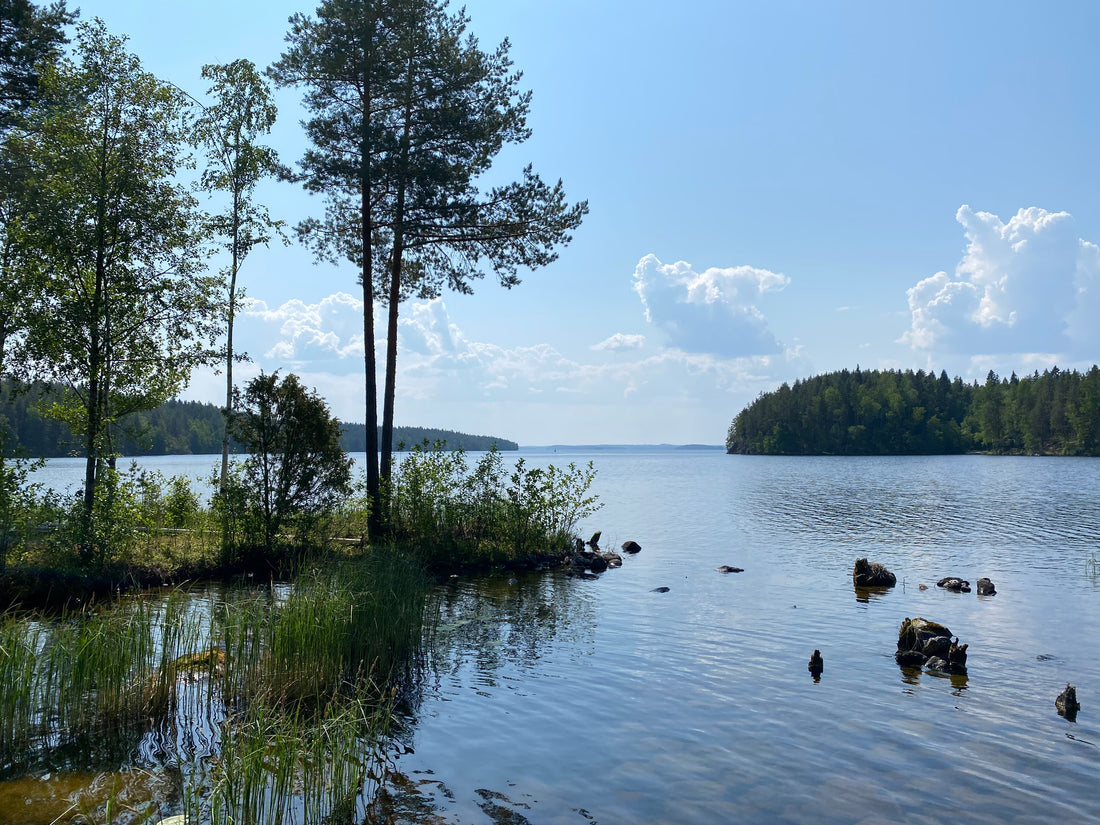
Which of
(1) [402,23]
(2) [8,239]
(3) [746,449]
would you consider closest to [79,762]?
(2) [8,239]

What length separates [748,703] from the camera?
10.9 metres

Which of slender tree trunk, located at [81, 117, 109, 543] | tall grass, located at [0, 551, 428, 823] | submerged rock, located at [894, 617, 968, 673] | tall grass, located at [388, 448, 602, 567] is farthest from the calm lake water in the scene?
slender tree trunk, located at [81, 117, 109, 543]

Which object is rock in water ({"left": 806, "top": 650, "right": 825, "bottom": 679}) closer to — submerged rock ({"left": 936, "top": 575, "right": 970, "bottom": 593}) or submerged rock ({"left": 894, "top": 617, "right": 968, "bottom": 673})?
submerged rock ({"left": 894, "top": 617, "right": 968, "bottom": 673})

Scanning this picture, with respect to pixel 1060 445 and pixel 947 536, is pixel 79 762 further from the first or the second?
pixel 1060 445

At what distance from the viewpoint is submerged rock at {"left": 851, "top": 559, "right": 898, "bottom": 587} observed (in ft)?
70.7

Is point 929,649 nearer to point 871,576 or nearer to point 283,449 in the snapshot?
point 871,576

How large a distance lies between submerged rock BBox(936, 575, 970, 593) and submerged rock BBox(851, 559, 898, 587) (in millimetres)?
1311

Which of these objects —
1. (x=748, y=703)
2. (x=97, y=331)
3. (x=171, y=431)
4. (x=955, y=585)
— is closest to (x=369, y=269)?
(x=97, y=331)

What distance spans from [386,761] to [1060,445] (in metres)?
154

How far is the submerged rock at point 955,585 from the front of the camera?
Result: 68.8ft

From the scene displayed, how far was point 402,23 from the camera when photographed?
23.0 metres

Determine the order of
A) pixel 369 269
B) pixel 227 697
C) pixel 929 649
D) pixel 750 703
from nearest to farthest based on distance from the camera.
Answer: pixel 227 697
pixel 750 703
pixel 929 649
pixel 369 269

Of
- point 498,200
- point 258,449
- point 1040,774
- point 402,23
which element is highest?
point 402,23

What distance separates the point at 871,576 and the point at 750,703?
40.8ft
